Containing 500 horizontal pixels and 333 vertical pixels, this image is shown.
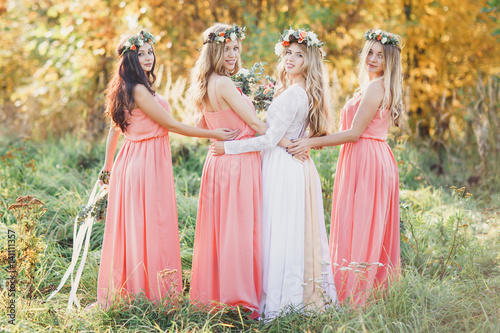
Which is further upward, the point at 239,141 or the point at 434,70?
the point at 434,70

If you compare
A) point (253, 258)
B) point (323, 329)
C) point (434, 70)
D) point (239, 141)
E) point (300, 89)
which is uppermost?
point (434, 70)

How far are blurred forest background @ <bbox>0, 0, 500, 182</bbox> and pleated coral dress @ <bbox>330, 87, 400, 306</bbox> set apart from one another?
341 centimetres

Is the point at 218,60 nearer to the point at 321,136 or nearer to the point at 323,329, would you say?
the point at 321,136

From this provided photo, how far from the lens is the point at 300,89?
11.2 ft

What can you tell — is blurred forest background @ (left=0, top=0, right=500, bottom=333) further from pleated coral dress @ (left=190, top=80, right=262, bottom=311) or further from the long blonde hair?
the long blonde hair

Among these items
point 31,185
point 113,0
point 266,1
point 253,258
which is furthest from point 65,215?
point 266,1

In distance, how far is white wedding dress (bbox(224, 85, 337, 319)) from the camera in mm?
3355

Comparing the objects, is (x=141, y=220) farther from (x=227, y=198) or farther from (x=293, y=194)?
(x=293, y=194)

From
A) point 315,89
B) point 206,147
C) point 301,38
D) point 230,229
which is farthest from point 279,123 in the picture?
point 206,147

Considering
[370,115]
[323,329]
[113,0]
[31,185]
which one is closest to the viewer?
[323,329]

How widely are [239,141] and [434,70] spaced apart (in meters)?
6.53

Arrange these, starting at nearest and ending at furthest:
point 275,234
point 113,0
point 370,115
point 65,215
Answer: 1. point 275,234
2. point 370,115
3. point 65,215
4. point 113,0

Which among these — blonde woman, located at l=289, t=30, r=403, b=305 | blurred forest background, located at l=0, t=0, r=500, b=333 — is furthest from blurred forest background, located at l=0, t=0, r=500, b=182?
blonde woman, located at l=289, t=30, r=403, b=305

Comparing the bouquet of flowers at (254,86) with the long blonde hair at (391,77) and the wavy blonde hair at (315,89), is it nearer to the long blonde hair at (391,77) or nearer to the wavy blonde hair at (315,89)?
the wavy blonde hair at (315,89)
